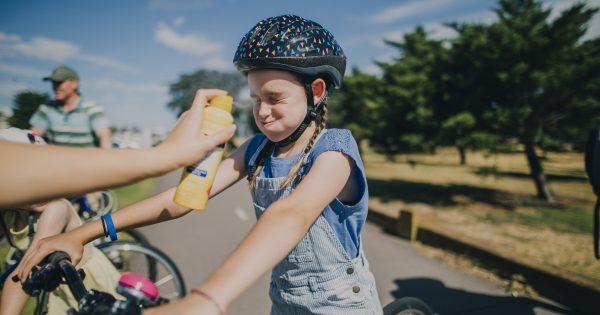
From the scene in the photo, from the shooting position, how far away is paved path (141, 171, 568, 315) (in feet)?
11.4

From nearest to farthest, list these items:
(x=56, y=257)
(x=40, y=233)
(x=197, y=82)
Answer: (x=56, y=257) → (x=40, y=233) → (x=197, y=82)

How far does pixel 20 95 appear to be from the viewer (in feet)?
21.6

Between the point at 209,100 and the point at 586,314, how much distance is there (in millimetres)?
4111

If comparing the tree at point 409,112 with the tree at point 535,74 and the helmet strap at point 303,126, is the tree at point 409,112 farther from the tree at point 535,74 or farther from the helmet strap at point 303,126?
the helmet strap at point 303,126

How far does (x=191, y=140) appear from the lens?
960 mm

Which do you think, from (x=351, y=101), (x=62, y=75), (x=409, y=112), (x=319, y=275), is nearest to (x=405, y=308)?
(x=319, y=275)

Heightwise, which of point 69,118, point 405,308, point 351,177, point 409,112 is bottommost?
point 405,308

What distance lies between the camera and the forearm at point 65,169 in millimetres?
698

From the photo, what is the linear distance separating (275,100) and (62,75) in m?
4.14

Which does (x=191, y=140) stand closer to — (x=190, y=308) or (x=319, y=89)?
(x=190, y=308)

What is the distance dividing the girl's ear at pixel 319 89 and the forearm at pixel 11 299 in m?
2.14

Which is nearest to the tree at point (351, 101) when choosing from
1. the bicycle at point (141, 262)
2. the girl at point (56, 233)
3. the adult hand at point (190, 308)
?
the bicycle at point (141, 262)

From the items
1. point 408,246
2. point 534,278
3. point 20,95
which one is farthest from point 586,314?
point 20,95

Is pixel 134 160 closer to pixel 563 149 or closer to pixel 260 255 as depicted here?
pixel 260 255
